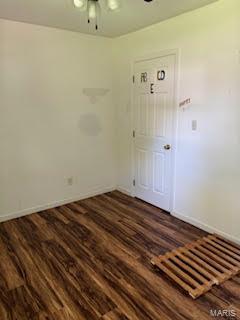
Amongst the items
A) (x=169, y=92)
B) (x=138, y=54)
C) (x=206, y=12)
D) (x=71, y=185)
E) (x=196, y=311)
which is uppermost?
(x=206, y=12)

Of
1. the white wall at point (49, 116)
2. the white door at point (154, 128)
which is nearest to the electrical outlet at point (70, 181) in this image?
the white wall at point (49, 116)

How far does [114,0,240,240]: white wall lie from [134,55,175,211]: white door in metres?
0.17

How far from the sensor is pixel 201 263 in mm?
2334

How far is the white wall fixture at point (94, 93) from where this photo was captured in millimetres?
3704

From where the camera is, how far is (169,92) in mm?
3115

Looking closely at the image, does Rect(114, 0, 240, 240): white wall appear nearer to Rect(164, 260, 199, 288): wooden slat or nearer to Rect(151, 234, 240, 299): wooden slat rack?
Rect(151, 234, 240, 299): wooden slat rack

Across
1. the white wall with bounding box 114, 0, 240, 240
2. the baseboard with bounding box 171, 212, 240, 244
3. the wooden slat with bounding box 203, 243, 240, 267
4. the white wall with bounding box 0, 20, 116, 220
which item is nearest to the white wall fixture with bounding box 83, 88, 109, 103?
the white wall with bounding box 0, 20, 116, 220

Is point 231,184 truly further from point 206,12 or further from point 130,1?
Result: point 130,1

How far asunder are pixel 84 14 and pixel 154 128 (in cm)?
162

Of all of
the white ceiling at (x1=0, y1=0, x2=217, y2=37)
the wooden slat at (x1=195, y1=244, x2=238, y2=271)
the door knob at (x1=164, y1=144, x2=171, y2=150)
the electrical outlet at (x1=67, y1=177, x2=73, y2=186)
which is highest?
the white ceiling at (x1=0, y1=0, x2=217, y2=37)

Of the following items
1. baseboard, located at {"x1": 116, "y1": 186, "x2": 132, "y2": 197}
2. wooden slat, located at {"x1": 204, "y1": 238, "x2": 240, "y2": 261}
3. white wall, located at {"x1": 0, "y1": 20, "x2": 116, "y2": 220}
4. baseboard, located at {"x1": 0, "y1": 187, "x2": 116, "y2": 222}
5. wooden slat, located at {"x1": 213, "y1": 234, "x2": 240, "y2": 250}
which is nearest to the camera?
wooden slat, located at {"x1": 204, "y1": 238, "x2": 240, "y2": 261}

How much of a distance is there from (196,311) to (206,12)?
9.14 ft

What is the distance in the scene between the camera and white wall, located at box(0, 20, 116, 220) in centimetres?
306

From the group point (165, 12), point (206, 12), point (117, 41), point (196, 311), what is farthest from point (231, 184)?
point (117, 41)
